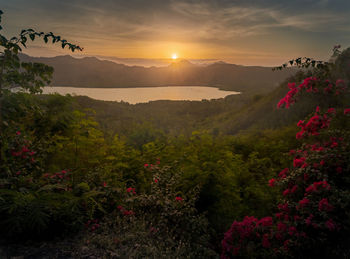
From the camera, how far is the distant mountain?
408 ft

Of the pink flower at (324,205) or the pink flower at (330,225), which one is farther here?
the pink flower at (324,205)

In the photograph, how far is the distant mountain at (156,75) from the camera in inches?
4894

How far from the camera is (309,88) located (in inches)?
224

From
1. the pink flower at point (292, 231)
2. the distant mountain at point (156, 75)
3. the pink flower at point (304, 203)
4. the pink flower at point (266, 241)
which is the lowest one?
the pink flower at point (266, 241)

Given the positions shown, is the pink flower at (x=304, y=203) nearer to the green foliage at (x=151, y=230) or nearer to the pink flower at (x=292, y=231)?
the pink flower at (x=292, y=231)

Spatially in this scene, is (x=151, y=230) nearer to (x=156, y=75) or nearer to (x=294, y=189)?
(x=294, y=189)

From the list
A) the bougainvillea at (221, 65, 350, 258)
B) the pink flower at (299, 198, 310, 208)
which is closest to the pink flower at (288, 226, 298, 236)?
the bougainvillea at (221, 65, 350, 258)

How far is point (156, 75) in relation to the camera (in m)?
136

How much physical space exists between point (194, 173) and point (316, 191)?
2.71 metres

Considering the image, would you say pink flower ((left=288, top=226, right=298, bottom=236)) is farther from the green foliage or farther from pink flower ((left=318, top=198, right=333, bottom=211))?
the green foliage

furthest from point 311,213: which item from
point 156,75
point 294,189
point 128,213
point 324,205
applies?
point 156,75

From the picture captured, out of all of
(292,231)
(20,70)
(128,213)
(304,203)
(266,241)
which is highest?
(20,70)

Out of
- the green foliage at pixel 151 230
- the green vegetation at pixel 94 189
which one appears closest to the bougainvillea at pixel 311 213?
the green vegetation at pixel 94 189

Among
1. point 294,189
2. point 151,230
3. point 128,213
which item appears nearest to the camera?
point 151,230
